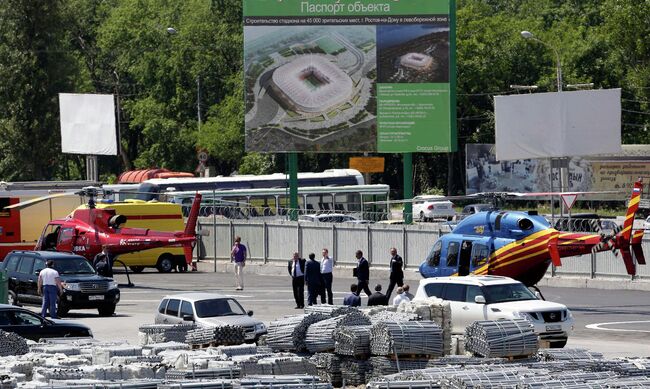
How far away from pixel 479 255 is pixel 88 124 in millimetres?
41953

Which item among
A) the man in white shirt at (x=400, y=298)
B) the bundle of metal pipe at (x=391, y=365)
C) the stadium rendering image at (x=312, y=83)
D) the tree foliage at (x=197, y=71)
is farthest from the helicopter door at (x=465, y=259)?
the tree foliage at (x=197, y=71)

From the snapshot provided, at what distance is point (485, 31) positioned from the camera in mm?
90562

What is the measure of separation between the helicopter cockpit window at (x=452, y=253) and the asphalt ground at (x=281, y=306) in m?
3.05

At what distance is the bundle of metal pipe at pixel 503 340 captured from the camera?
2150 centimetres

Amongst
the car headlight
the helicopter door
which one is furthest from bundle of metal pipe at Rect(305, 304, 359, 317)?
the car headlight

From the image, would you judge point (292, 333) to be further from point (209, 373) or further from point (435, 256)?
point (435, 256)

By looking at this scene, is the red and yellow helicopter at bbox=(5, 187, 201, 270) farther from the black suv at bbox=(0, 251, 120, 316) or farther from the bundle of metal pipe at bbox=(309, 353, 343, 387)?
the bundle of metal pipe at bbox=(309, 353, 343, 387)

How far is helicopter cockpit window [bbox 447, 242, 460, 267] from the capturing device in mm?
33375

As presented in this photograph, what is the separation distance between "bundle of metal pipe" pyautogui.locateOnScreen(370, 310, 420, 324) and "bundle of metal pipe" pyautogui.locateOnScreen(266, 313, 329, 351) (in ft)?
2.95

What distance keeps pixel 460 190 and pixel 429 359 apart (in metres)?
72.1

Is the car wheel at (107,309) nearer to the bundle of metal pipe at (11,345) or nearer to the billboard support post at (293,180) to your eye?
the bundle of metal pipe at (11,345)

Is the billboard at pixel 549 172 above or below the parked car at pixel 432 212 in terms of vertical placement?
above

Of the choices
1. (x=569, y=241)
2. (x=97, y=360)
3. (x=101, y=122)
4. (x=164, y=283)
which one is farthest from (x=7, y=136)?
(x=97, y=360)

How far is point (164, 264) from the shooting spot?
49.3 m
